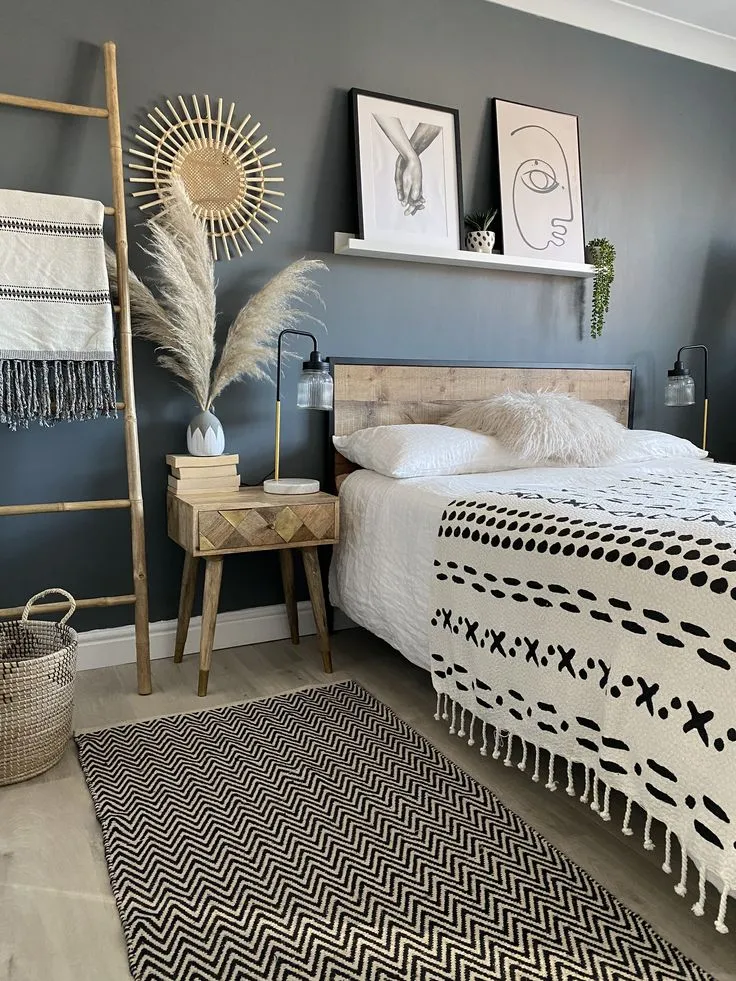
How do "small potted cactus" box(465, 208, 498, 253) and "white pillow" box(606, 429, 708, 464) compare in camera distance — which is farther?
"small potted cactus" box(465, 208, 498, 253)

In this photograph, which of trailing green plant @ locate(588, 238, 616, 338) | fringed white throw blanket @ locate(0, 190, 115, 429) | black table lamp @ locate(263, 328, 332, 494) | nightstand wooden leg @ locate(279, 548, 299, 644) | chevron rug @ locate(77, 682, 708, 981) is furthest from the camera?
trailing green plant @ locate(588, 238, 616, 338)

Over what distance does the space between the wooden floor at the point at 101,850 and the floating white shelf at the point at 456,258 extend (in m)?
1.55

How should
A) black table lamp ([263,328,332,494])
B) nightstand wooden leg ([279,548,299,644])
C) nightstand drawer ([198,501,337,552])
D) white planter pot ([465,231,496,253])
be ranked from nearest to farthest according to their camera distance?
nightstand drawer ([198,501,337,552]) < black table lamp ([263,328,332,494]) < nightstand wooden leg ([279,548,299,644]) < white planter pot ([465,231,496,253])

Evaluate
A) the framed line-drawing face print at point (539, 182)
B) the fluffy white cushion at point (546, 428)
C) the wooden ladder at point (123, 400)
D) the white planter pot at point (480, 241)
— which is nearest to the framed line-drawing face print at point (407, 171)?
the white planter pot at point (480, 241)

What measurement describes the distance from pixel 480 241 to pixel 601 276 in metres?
0.69

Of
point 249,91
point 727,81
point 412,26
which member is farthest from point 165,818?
point 727,81

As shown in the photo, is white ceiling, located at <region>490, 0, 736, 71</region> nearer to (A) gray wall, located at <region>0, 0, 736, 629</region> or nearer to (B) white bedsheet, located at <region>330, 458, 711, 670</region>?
(A) gray wall, located at <region>0, 0, 736, 629</region>

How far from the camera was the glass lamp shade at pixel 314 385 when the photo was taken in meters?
2.54

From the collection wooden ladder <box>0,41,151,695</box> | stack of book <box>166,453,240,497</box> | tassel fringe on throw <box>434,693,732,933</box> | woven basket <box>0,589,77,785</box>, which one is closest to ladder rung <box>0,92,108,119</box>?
wooden ladder <box>0,41,151,695</box>

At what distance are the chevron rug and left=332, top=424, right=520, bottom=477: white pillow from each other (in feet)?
2.88

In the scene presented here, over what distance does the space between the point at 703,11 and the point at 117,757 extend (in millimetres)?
A: 3880

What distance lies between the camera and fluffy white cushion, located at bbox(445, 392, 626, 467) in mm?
2717

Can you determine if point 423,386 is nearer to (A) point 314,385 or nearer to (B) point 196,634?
(A) point 314,385

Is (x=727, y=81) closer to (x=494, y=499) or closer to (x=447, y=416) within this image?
(x=447, y=416)
